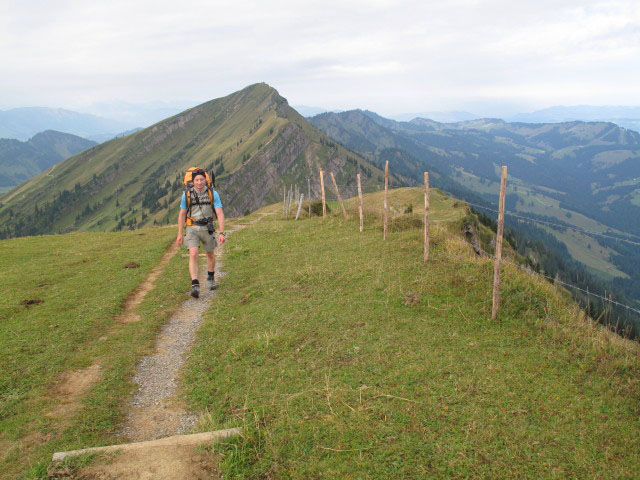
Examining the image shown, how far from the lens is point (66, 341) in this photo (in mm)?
10906

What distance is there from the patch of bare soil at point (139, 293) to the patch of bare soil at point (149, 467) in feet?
25.7

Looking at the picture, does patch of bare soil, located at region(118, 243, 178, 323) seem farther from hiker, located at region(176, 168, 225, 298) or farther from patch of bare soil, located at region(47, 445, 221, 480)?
patch of bare soil, located at region(47, 445, 221, 480)

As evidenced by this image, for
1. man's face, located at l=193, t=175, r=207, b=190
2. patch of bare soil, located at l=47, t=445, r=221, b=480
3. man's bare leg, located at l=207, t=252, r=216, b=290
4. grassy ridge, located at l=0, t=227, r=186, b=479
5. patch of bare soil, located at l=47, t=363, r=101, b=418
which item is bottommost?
patch of bare soil, located at l=47, t=363, r=101, b=418

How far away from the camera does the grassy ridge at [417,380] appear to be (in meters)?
5.85

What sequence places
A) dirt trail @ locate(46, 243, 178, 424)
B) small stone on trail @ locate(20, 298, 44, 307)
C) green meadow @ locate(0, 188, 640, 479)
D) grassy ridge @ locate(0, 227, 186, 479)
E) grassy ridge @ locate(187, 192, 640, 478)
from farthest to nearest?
small stone on trail @ locate(20, 298, 44, 307), dirt trail @ locate(46, 243, 178, 424), grassy ridge @ locate(0, 227, 186, 479), green meadow @ locate(0, 188, 640, 479), grassy ridge @ locate(187, 192, 640, 478)

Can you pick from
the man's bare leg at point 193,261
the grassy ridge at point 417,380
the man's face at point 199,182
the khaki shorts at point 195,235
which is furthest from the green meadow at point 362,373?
the man's face at point 199,182

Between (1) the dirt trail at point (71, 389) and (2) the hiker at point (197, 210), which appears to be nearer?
(1) the dirt trail at point (71, 389)

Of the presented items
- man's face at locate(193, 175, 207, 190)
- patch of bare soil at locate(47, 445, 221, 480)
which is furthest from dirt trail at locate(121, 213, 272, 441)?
man's face at locate(193, 175, 207, 190)

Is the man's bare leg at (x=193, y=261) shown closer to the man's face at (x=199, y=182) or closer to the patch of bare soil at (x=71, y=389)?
the man's face at (x=199, y=182)

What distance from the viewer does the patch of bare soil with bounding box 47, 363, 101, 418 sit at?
7.79 meters

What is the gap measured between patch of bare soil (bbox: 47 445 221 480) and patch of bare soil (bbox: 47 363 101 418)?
8.32 feet

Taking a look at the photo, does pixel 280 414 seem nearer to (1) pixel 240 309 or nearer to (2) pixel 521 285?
(1) pixel 240 309

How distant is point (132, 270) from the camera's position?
19.4 meters

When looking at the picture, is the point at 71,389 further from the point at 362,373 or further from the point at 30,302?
the point at 30,302
